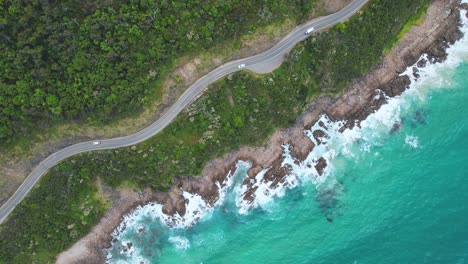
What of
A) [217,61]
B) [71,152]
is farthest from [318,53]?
[71,152]

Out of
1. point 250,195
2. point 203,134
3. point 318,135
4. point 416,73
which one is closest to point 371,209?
point 318,135

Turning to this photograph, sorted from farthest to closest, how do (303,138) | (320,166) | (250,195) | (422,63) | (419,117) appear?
(422,63)
(303,138)
(419,117)
(320,166)
(250,195)

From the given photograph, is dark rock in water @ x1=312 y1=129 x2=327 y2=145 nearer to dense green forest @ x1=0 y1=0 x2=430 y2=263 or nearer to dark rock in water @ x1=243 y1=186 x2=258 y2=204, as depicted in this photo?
dense green forest @ x1=0 y1=0 x2=430 y2=263

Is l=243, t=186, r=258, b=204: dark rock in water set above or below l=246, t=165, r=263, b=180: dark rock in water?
below

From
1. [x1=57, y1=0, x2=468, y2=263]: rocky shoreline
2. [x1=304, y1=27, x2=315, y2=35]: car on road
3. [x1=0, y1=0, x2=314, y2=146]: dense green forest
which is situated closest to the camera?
[x1=0, y1=0, x2=314, y2=146]: dense green forest

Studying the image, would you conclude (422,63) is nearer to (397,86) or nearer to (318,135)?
(397,86)

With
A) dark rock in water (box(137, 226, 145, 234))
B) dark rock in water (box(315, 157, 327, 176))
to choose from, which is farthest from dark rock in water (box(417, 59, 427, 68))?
dark rock in water (box(137, 226, 145, 234))

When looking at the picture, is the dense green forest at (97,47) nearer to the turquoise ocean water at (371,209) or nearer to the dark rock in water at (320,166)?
the turquoise ocean water at (371,209)
